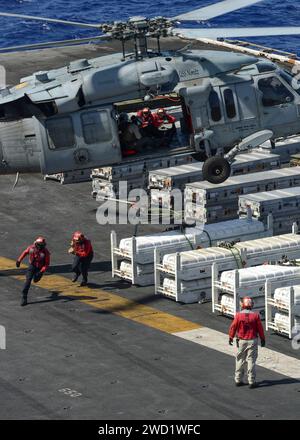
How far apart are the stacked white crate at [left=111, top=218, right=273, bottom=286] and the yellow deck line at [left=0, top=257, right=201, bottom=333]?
990 mm

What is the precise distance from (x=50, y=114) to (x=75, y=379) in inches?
359

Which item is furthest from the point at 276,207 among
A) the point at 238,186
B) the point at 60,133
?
the point at 60,133

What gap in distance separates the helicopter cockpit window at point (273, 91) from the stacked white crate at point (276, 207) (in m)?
2.74

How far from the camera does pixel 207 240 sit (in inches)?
1400

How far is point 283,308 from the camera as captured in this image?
3108cm

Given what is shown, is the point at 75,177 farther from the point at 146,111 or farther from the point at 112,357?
the point at 112,357

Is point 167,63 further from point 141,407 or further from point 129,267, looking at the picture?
point 141,407

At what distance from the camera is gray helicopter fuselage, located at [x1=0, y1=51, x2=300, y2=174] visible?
35156mm

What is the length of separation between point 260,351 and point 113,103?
8.80 meters

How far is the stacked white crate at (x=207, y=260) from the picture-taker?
33.6m

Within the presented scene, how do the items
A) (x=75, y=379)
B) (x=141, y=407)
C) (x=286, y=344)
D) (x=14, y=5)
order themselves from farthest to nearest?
(x=14, y=5) → (x=286, y=344) → (x=75, y=379) → (x=141, y=407)

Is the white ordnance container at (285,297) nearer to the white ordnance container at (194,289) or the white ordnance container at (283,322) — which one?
the white ordnance container at (283,322)

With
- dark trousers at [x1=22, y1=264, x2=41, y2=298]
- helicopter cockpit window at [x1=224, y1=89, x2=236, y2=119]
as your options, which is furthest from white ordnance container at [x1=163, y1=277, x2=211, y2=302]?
helicopter cockpit window at [x1=224, y1=89, x2=236, y2=119]
